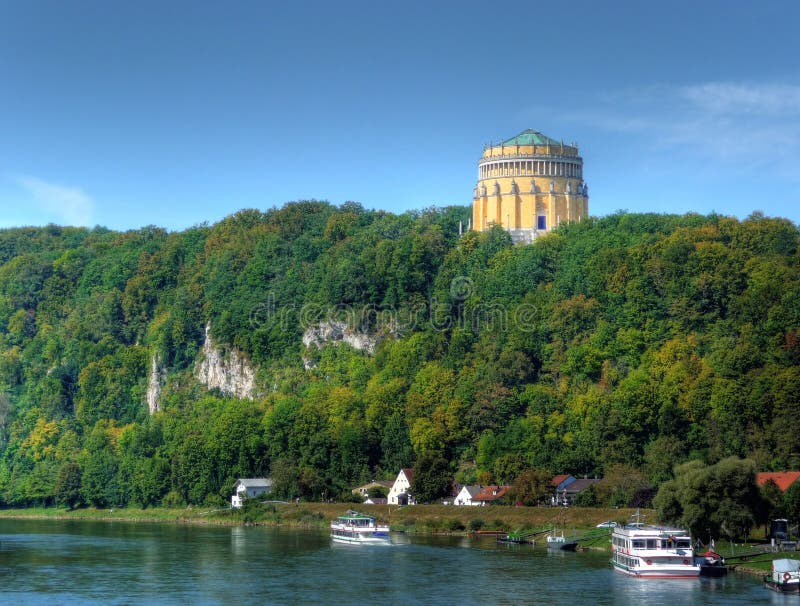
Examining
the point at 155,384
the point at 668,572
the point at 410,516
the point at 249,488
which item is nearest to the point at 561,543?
the point at 668,572

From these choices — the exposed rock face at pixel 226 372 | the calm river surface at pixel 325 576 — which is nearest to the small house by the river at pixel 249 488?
the exposed rock face at pixel 226 372

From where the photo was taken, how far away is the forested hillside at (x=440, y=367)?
126m

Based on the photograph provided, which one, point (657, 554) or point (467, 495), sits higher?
point (467, 495)

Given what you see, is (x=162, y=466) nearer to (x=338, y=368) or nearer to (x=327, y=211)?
(x=338, y=368)

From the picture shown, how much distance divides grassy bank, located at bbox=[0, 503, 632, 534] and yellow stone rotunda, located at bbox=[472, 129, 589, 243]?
4423 cm

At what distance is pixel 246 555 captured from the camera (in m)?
102

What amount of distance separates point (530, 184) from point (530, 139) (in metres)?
5.03

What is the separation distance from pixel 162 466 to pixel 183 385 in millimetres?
24403

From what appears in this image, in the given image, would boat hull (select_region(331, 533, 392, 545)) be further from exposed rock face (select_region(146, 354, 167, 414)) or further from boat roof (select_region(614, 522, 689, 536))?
exposed rock face (select_region(146, 354, 167, 414))

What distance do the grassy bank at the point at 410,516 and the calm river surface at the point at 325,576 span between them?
6244 mm

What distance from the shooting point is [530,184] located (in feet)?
543

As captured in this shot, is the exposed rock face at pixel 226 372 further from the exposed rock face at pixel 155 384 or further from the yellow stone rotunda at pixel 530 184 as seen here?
the yellow stone rotunda at pixel 530 184

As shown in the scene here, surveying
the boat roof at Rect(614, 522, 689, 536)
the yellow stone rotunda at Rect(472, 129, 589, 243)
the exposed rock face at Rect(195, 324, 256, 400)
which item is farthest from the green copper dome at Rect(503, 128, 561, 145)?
the boat roof at Rect(614, 522, 689, 536)

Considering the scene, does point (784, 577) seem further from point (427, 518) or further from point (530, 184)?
point (530, 184)
